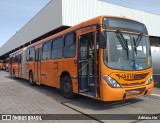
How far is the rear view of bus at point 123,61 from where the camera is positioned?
6762mm

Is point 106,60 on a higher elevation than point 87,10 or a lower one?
lower

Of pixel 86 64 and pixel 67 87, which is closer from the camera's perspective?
pixel 86 64

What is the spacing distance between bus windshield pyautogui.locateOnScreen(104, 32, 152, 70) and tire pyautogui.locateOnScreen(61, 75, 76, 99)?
253 cm

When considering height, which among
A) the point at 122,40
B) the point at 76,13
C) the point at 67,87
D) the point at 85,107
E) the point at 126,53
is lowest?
the point at 85,107

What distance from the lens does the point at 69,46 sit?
9062 millimetres

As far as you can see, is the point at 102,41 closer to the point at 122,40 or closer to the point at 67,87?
the point at 122,40

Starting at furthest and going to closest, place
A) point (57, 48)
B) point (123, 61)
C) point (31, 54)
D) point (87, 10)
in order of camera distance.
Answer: point (87, 10)
point (31, 54)
point (57, 48)
point (123, 61)

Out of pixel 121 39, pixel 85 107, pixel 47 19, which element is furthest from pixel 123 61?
pixel 47 19

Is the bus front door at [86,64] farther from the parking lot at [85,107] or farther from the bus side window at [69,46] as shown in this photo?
the parking lot at [85,107]

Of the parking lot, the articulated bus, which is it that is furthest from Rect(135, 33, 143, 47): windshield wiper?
the parking lot

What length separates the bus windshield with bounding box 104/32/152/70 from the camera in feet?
22.7

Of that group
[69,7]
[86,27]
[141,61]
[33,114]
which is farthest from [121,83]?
[69,7]

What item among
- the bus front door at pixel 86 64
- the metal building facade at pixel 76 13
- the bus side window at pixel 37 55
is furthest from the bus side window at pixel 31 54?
the bus front door at pixel 86 64

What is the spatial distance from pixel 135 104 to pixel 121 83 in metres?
1.46
